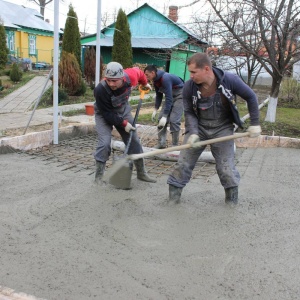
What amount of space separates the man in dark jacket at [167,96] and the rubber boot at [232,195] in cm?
175

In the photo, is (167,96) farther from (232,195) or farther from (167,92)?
(232,195)

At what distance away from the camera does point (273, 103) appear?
7.89m

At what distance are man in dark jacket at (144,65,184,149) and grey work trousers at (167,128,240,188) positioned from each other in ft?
5.17

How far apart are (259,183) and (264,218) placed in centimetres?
111

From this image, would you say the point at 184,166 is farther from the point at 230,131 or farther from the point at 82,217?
the point at 82,217

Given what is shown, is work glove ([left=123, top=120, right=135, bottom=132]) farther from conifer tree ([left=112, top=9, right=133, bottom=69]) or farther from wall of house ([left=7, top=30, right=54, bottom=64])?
wall of house ([left=7, top=30, right=54, bottom=64])

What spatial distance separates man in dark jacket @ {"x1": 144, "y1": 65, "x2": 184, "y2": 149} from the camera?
5.01m

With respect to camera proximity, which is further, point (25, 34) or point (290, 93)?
point (25, 34)

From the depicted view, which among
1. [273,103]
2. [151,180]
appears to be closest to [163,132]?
[151,180]

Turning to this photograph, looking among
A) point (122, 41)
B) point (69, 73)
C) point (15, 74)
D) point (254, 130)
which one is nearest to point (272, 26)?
point (254, 130)

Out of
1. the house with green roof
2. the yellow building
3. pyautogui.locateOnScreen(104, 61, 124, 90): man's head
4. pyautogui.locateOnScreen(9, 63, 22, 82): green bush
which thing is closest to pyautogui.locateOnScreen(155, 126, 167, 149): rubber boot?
pyautogui.locateOnScreen(104, 61, 124, 90): man's head

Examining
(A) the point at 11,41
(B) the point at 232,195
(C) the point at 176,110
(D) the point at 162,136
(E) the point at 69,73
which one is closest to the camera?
(B) the point at 232,195

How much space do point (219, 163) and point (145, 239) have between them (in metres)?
1.07

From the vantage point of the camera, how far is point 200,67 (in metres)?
3.07
